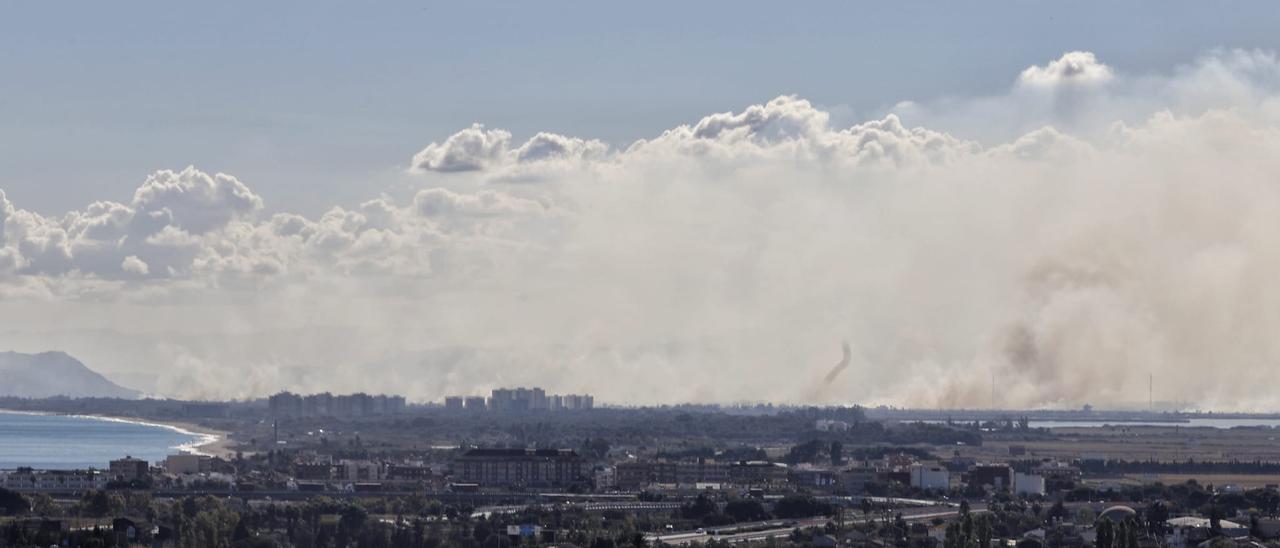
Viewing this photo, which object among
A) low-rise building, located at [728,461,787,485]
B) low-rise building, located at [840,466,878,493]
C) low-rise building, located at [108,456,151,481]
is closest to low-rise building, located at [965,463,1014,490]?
low-rise building, located at [840,466,878,493]

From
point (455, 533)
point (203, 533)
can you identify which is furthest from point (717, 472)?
point (203, 533)

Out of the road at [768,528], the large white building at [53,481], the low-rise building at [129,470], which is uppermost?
the low-rise building at [129,470]

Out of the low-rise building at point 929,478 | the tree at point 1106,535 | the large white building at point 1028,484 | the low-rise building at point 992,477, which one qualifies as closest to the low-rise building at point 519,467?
the low-rise building at point 929,478

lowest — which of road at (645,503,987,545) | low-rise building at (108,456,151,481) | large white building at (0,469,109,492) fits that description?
road at (645,503,987,545)

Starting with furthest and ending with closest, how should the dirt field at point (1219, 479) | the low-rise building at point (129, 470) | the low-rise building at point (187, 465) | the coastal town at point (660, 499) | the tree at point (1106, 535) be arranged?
the low-rise building at point (187, 465), the dirt field at point (1219, 479), the low-rise building at point (129, 470), the coastal town at point (660, 499), the tree at point (1106, 535)

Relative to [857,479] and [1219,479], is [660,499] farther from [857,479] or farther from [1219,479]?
[1219,479]

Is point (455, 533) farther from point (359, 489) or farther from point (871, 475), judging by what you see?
point (871, 475)

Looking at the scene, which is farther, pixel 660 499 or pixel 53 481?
pixel 53 481

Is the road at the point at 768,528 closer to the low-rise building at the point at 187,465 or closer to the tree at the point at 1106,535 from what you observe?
the tree at the point at 1106,535

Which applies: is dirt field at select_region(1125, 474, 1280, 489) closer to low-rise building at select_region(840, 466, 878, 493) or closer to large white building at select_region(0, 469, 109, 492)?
low-rise building at select_region(840, 466, 878, 493)

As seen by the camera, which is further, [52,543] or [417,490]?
[417,490]

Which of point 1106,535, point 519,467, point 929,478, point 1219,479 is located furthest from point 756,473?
point 1106,535
